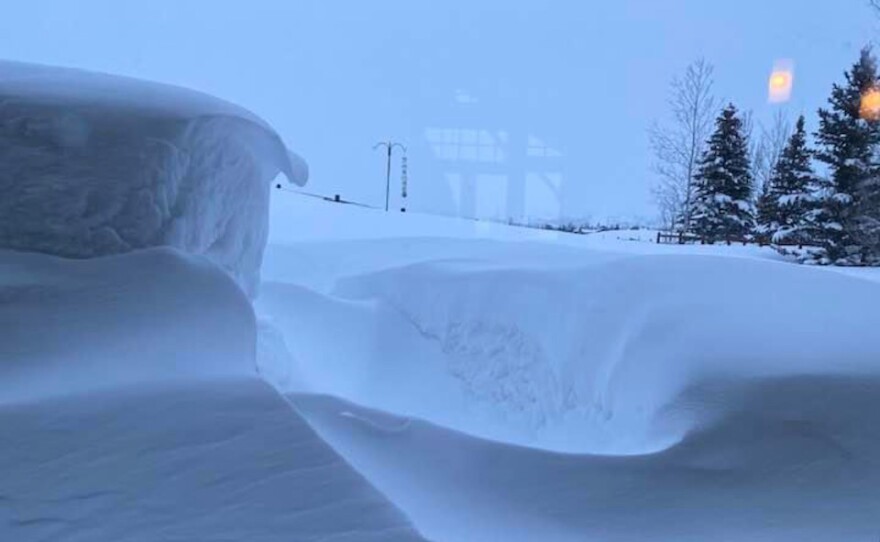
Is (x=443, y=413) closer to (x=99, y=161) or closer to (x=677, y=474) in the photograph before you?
(x=677, y=474)

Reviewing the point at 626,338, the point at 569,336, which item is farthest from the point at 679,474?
the point at 569,336

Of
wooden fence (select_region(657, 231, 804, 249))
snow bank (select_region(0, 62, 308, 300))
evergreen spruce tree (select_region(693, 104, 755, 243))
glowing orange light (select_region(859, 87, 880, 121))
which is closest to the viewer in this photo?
snow bank (select_region(0, 62, 308, 300))

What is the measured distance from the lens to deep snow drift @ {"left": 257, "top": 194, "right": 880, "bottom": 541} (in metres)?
3.08

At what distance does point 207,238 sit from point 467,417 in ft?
6.77

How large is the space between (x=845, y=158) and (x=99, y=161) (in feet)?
80.4

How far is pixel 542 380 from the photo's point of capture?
17.6 feet

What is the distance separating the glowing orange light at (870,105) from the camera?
2316 centimetres

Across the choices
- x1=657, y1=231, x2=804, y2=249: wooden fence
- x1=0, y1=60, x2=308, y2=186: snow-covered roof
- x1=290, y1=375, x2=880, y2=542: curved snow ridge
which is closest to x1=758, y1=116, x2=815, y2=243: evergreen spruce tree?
x1=657, y1=231, x2=804, y2=249: wooden fence

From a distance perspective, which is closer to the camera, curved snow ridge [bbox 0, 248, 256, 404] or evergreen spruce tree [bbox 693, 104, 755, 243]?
curved snow ridge [bbox 0, 248, 256, 404]

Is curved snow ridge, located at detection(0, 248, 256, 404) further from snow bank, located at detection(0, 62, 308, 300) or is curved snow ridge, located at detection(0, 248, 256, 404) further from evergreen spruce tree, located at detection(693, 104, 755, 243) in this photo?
evergreen spruce tree, located at detection(693, 104, 755, 243)

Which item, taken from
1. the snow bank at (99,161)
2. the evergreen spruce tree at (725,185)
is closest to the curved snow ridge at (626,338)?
the snow bank at (99,161)

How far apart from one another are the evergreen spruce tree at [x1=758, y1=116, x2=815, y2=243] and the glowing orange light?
7.19ft

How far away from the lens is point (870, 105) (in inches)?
922

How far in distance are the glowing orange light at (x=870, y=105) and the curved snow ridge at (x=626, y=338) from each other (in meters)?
20.8
